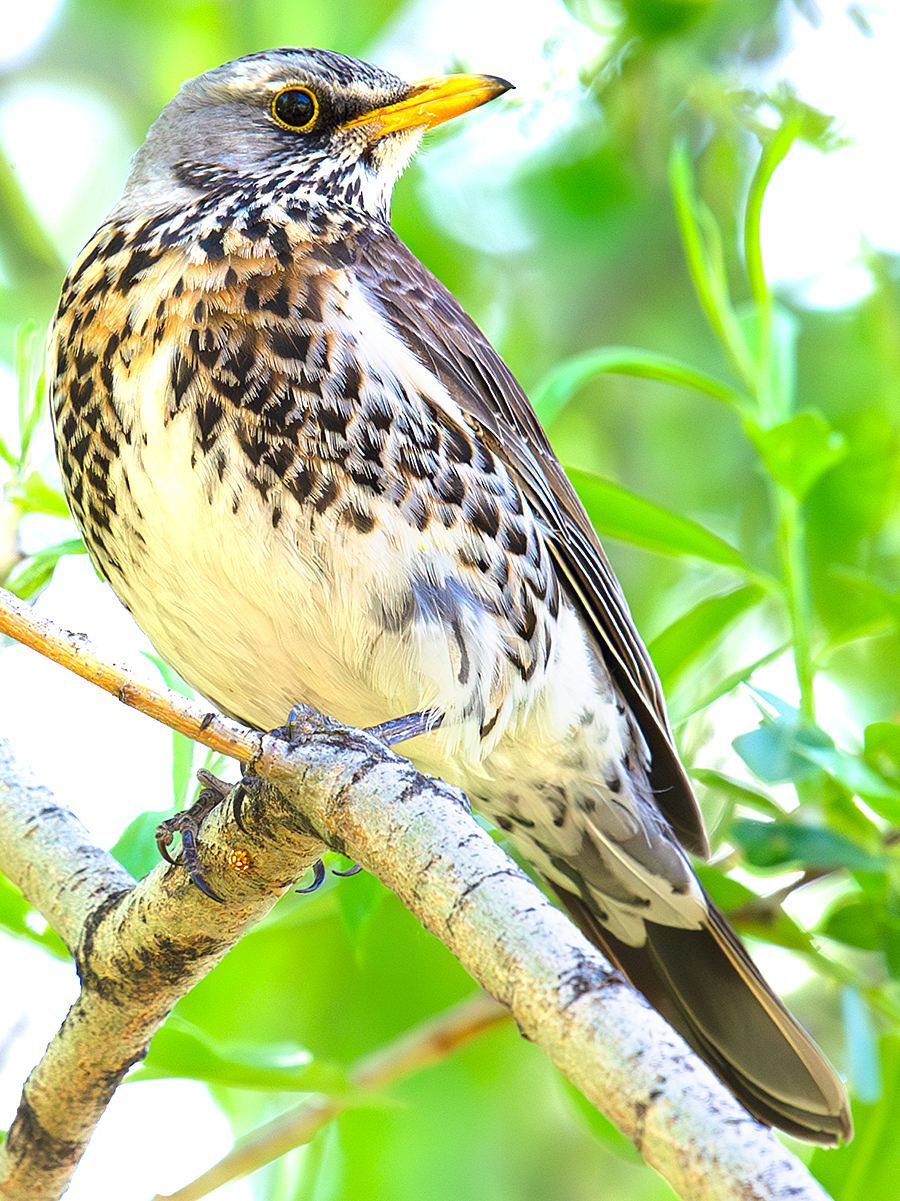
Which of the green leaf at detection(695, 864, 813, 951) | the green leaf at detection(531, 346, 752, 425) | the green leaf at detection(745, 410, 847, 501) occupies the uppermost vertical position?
the green leaf at detection(531, 346, 752, 425)

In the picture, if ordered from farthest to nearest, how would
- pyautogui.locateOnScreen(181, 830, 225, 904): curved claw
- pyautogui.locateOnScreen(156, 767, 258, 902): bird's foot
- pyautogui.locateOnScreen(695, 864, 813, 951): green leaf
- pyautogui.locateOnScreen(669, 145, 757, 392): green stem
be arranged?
pyautogui.locateOnScreen(669, 145, 757, 392): green stem → pyautogui.locateOnScreen(695, 864, 813, 951): green leaf → pyautogui.locateOnScreen(156, 767, 258, 902): bird's foot → pyautogui.locateOnScreen(181, 830, 225, 904): curved claw

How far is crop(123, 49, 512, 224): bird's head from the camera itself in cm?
296

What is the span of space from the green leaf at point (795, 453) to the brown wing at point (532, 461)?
440mm

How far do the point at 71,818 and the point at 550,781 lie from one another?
1143 millimetres

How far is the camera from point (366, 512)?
7.77 feet

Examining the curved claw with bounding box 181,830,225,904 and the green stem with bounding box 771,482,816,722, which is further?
the green stem with bounding box 771,482,816,722

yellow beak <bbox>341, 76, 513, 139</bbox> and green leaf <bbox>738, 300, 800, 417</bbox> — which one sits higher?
yellow beak <bbox>341, 76, 513, 139</bbox>

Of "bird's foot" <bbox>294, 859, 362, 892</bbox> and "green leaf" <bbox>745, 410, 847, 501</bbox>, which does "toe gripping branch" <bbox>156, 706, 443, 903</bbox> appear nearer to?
"bird's foot" <bbox>294, 859, 362, 892</bbox>

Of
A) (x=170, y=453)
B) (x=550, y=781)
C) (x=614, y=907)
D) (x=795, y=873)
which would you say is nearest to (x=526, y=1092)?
(x=614, y=907)

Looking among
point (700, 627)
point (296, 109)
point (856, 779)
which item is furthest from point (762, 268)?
point (296, 109)

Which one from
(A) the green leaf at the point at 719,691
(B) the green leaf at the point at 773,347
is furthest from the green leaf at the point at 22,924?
(B) the green leaf at the point at 773,347

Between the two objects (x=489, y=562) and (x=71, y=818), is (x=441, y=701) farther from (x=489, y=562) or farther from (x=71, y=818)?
(x=71, y=818)

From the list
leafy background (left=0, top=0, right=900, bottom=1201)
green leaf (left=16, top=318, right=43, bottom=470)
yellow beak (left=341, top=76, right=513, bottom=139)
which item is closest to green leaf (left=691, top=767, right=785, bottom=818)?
leafy background (left=0, top=0, right=900, bottom=1201)

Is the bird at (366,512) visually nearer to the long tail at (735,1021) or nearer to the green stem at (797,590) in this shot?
the long tail at (735,1021)
